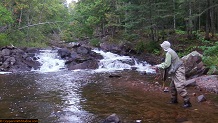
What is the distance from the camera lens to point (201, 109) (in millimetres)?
7270

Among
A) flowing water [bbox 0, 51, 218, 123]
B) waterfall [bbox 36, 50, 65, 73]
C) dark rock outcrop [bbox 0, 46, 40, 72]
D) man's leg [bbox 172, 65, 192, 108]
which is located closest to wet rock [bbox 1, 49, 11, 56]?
dark rock outcrop [bbox 0, 46, 40, 72]

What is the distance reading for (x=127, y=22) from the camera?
1056 inches

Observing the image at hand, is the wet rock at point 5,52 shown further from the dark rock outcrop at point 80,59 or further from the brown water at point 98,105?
the brown water at point 98,105

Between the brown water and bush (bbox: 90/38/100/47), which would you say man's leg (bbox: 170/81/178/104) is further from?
bush (bbox: 90/38/100/47)

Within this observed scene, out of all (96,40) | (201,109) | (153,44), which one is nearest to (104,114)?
(201,109)

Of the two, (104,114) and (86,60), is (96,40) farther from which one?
(104,114)

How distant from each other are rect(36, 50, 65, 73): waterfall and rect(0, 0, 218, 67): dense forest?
3.30 metres

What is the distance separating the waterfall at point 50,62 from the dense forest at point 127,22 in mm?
3295

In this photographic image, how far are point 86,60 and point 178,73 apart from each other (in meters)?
14.9

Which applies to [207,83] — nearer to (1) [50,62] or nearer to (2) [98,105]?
(2) [98,105]

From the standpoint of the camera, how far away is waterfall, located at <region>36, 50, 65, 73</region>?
67.8ft

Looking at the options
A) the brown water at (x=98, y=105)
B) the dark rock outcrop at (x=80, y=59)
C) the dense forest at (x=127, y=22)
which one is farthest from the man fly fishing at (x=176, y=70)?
the dark rock outcrop at (x=80, y=59)

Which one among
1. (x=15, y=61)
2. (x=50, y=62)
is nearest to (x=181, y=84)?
(x=15, y=61)

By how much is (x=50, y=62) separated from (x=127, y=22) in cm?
922
